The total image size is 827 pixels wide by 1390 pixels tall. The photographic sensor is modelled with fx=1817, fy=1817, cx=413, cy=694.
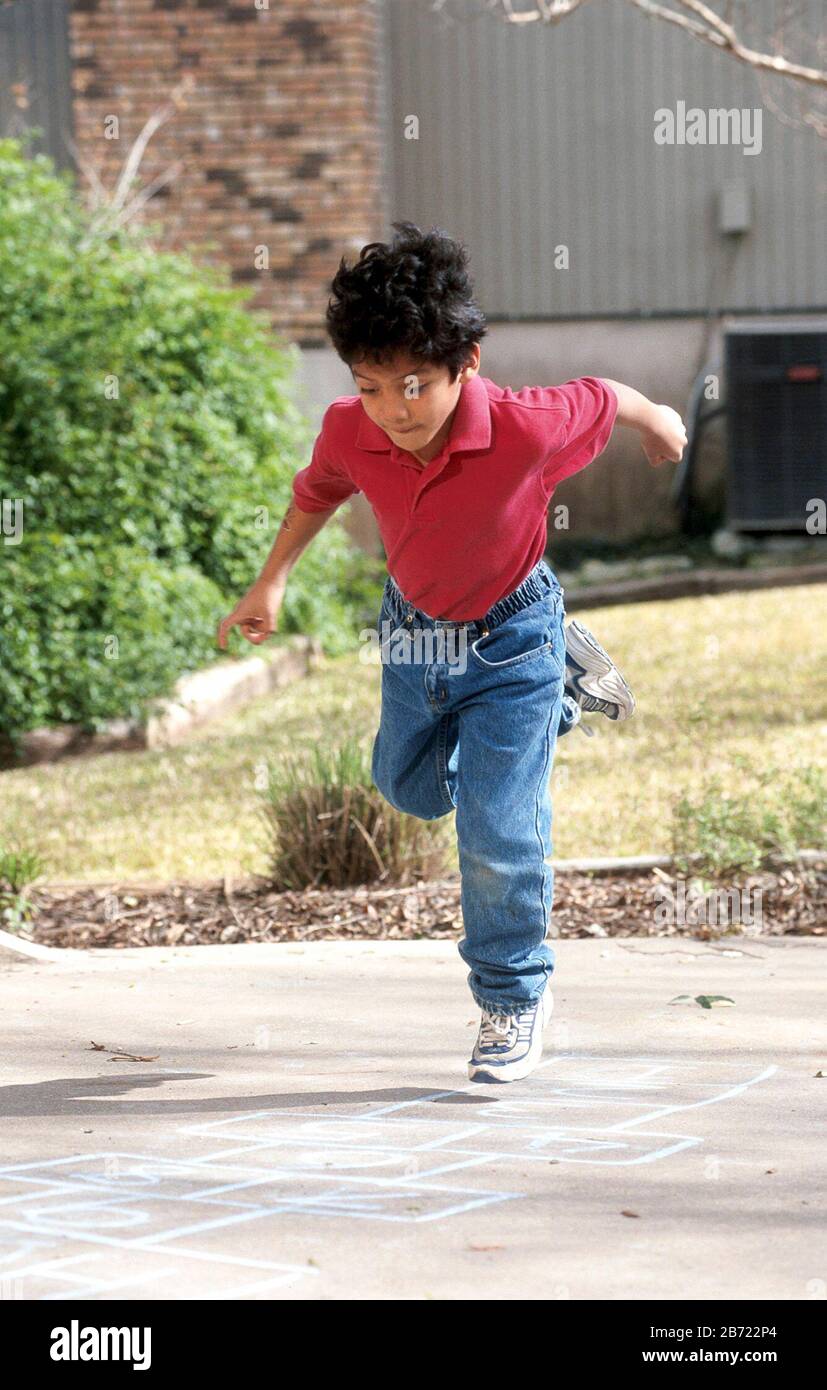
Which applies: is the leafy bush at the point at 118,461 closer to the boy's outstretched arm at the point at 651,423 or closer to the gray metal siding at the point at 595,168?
the gray metal siding at the point at 595,168

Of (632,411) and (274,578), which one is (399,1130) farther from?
(632,411)

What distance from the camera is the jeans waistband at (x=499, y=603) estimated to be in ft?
12.5

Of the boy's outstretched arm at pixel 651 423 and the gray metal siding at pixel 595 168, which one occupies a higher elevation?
the gray metal siding at pixel 595 168

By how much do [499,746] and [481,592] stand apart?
1.06 ft

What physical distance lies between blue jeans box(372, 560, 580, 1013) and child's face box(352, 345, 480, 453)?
424mm

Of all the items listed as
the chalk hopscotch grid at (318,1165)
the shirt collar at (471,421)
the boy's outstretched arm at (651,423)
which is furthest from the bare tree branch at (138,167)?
the chalk hopscotch grid at (318,1165)

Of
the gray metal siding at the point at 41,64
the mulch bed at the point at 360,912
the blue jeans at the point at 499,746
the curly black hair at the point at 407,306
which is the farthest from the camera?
the gray metal siding at the point at 41,64

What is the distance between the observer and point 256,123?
13.0 m

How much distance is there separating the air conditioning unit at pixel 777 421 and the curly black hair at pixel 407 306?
34.2ft

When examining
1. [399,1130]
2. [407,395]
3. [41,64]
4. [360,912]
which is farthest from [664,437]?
[41,64]

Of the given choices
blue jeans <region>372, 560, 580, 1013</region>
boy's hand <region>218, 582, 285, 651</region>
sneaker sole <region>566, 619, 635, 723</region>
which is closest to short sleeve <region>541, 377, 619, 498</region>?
blue jeans <region>372, 560, 580, 1013</region>

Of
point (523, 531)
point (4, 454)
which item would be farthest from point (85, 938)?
point (4, 454)

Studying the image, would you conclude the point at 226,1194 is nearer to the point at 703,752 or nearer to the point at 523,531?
the point at 523,531

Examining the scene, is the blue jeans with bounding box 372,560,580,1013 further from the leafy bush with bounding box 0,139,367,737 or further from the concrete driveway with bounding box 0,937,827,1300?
the leafy bush with bounding box 0,139,367,737
